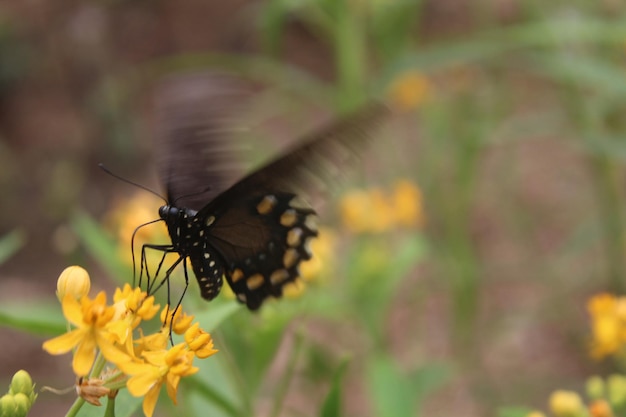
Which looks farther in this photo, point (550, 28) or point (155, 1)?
point (155, 1)

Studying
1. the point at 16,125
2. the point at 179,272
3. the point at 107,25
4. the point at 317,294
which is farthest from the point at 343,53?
the point at 107,25

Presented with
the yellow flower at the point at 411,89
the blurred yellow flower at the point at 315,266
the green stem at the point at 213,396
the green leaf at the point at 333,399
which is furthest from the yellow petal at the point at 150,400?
the yellow flower at the point at 411,89

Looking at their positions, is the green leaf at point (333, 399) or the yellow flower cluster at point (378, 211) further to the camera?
the yellow flower cluster at point (378, 211)

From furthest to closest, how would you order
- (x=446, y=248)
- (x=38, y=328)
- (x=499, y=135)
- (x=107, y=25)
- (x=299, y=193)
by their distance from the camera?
(x=107, y=25) → (x=446, y=248) → (x=499, y=135) → (x=299, y=193) → (x=38, y=328)

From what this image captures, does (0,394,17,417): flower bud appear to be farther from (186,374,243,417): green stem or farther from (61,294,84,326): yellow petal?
(186,374,243,417): green stem

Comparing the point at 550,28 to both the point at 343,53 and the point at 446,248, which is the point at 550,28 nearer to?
the point at 343,53

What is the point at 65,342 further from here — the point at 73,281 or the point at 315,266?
the point at 315,266

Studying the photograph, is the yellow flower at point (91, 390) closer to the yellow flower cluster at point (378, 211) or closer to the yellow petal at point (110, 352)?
the yellow petal at point (110, 352)
